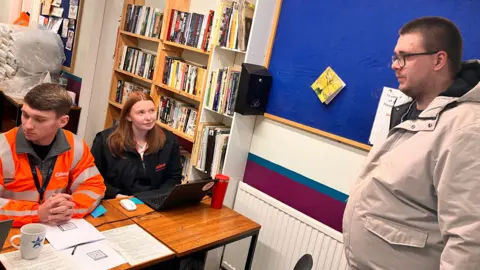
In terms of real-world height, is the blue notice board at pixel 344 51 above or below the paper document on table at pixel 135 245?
above

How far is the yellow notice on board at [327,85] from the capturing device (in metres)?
2.33

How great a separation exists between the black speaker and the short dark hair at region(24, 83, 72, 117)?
114 cm

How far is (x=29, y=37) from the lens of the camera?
4.19 m

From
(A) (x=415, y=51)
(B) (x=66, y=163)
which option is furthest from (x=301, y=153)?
(B) (x=66, y=163)

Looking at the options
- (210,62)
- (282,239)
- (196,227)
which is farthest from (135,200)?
(210,62)

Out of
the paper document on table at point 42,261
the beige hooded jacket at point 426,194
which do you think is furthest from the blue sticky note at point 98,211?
the beige hooded jacket at point 426,194

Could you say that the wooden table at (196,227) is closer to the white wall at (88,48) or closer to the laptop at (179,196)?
the laptop at (179,196)

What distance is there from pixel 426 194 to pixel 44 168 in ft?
5.26

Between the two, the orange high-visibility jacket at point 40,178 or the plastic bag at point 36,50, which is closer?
the orange high-visibility jacket at point 40,178

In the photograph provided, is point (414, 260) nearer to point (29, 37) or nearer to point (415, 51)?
point (415, 51)

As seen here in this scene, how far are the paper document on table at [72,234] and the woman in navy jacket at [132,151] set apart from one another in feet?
→ 2.12

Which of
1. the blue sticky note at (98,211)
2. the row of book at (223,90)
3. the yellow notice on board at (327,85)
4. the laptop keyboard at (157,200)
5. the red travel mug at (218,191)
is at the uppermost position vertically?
the yellow notice on board at (327,85)

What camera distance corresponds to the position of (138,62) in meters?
3.82

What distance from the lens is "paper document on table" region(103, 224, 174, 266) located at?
5.21 feet
